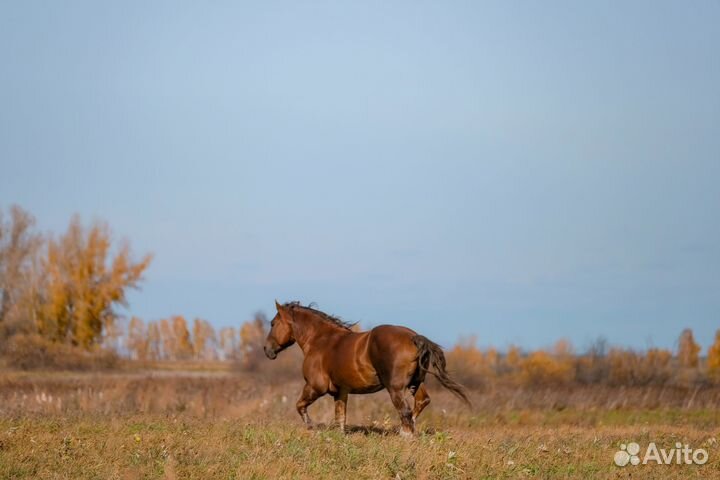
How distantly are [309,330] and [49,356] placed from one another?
36890mm

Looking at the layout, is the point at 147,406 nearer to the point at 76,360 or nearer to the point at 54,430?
the point at 54,430

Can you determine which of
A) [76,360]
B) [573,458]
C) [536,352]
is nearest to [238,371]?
[76,360]

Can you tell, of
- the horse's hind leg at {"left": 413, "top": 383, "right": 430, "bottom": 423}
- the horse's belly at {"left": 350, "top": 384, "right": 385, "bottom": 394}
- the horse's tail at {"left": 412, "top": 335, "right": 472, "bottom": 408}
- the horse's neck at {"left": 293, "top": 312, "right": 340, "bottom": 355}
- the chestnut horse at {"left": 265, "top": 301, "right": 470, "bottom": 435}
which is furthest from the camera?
the horse's neck at {"left": 293, "top": 312, "right": 340, "bottom": 355}

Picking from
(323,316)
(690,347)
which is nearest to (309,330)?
(323,316)

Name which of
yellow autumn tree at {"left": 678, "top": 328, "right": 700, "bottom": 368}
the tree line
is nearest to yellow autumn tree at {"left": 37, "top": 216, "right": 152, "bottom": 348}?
the tree line

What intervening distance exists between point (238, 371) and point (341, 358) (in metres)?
30.7

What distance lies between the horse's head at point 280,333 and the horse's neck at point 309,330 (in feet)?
0.80

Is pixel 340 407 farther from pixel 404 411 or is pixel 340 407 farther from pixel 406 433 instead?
pixel 406 433

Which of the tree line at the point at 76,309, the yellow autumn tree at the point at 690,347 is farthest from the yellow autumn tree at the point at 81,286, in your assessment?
the yellow autumn tree at the point at 690,347

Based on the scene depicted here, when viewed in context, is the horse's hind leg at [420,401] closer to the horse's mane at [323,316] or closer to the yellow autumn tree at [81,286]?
the horse's mane at [323,316]

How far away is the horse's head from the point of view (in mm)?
16594

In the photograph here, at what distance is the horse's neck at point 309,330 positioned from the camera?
15.8 meters

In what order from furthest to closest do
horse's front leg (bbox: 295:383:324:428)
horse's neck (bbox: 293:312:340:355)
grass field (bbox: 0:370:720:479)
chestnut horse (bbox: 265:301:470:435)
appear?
horse's neck (bbox: 293:312:340:355)
horse's front leg (bbox: 295:383:324:428)
chestnut horse (bbox: 265:301:470:435)
grass field (bbox: 0:370:720:479)

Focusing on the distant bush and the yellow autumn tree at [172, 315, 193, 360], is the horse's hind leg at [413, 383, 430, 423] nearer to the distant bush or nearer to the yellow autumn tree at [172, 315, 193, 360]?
the distant bush
